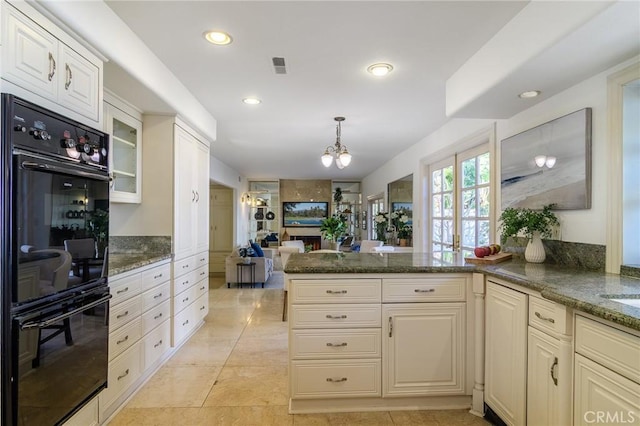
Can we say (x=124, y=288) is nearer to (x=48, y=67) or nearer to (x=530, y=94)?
(x=48, y=67)

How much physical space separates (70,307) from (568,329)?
7.50 feet

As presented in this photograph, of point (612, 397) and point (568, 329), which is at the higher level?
point (568, 329)

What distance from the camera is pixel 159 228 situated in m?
2.94

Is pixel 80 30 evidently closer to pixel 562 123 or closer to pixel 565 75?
pixel 565 75

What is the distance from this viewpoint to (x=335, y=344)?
2.05m

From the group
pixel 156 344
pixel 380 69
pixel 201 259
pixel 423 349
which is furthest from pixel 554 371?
pixel 201 259

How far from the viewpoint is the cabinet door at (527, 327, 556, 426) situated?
1.46 m

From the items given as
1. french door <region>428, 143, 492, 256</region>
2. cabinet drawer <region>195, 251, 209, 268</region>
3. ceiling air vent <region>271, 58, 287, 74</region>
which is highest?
ceiling air vent <region>271, 58, 287, 74</region>

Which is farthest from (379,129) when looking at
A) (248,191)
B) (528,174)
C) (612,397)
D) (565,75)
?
(248,191)

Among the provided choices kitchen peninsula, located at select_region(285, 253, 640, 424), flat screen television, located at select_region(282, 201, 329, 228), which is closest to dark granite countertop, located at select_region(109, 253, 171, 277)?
kitchen peninsula, located at select_region(285, 253, 640, 424)

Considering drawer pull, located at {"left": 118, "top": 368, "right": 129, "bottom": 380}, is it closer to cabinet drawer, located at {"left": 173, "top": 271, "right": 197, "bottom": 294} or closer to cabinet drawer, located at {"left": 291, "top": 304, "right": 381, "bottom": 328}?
cabinet drawer, located at {"left": 173, "top": 271, "right": 197, "bottom": 294}

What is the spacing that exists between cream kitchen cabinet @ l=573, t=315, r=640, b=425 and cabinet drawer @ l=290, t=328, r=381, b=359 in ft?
3.39

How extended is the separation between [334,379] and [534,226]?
1.70 m

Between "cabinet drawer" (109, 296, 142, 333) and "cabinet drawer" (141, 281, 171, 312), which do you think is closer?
"cabinet drawer" (109, 296, 142, 333)
